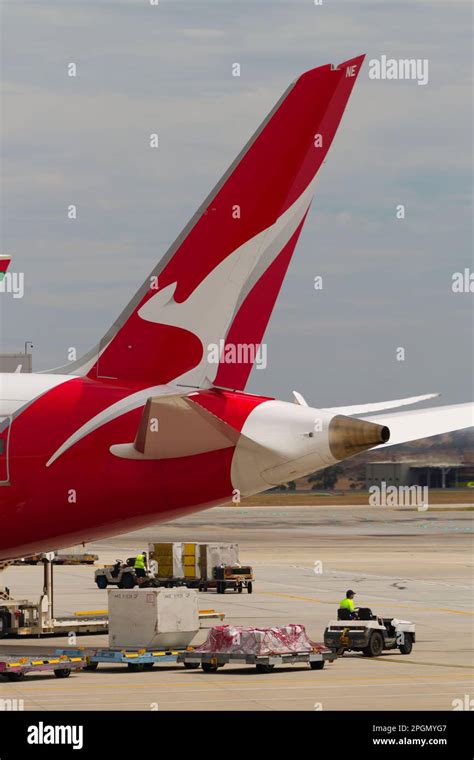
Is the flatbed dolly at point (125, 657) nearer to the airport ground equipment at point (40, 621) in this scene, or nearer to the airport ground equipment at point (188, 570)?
the airport ground equipment at point (40, 621)

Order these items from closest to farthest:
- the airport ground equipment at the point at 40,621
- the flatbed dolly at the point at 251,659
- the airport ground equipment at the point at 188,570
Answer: the flatbed dolly at the point at 251,659
the airport ground equipment at the point at 40,621
the airport ground equipment at the point at 188,570

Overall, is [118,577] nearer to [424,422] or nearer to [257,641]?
[257,641]

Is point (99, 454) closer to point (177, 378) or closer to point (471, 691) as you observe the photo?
point (177, 378)

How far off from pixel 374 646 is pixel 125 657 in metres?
8.27

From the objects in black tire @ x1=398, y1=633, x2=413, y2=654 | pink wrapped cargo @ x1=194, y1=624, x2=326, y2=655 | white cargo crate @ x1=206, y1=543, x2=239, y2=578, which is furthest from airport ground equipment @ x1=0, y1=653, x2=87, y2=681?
white cargo crate @ x1=206, y1=543, x2=239, y2=578

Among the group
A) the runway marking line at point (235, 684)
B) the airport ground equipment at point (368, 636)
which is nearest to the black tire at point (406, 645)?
the airport ground equipment at point (368, 636)

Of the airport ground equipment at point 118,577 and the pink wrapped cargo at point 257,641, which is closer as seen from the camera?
the pink wrapped cargo at point 257,641

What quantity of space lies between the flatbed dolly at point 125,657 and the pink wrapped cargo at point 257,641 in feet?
3.33

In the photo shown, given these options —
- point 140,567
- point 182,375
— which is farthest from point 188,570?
point 182,375

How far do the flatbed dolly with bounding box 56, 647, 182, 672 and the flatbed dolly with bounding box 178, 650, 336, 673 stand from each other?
50cm

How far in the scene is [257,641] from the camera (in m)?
38.0

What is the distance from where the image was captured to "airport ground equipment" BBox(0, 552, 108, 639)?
45688 mm

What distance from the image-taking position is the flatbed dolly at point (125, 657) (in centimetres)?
3759
